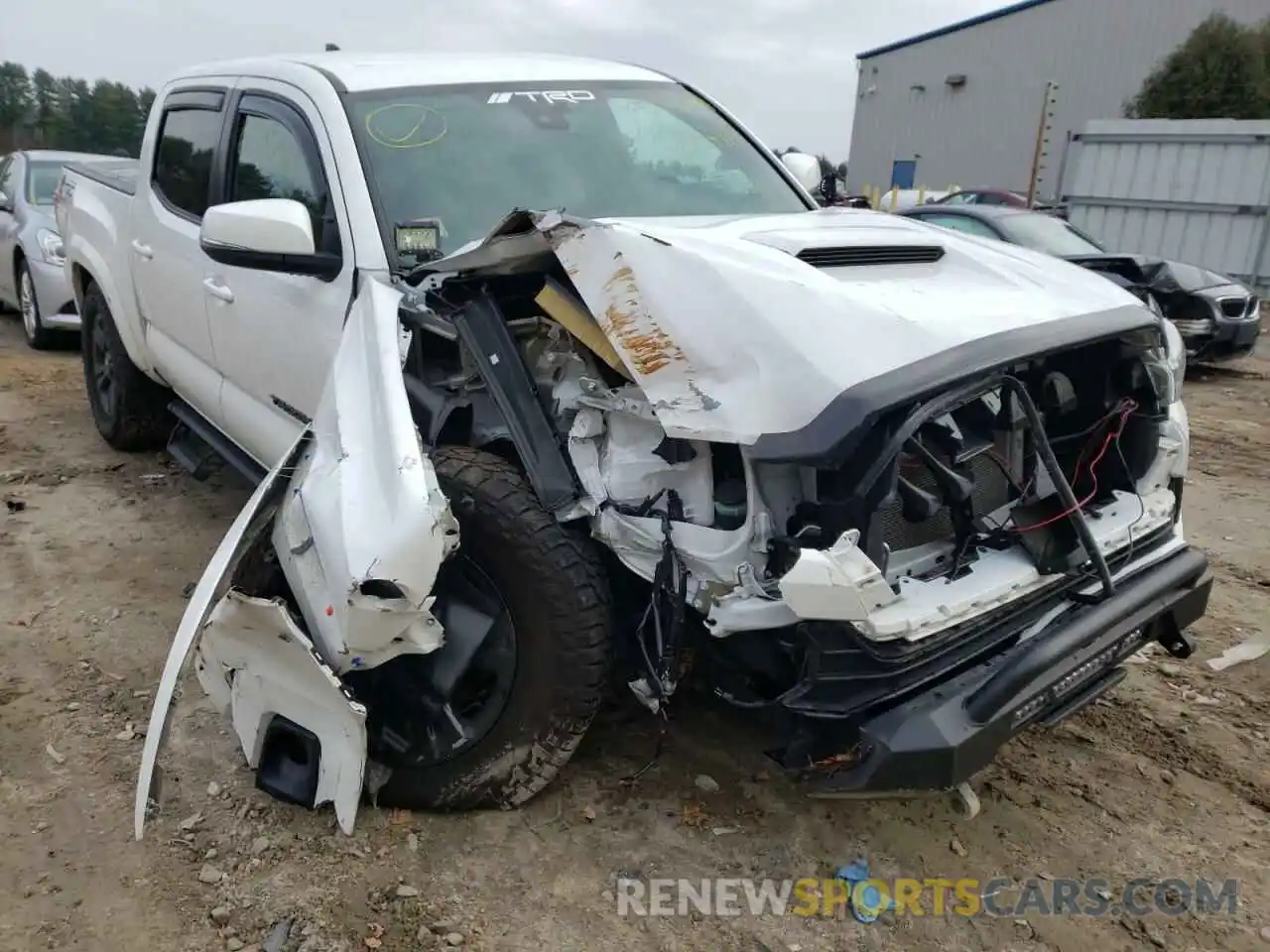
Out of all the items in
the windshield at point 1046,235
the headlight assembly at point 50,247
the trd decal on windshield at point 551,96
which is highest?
the trd decal on windshield at point 551,96

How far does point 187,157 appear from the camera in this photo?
4.16m

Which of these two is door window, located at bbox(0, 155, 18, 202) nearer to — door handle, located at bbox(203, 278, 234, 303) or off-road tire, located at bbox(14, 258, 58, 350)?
off-road tire, located at bbox(14, 258, 58, 350)

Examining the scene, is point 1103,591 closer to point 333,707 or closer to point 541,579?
point 541,579

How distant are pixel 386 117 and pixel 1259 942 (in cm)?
317

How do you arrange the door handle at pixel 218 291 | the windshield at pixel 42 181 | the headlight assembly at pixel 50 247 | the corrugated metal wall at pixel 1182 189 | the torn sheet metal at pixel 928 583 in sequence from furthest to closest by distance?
the corrugated metal wall at pixel 1182 189 → the windshield at pixel 42 181 → the headlight assembly at pixel 50 247 → the door handle at pixel 218 291 → the torn sheet metal at pixel 928 583

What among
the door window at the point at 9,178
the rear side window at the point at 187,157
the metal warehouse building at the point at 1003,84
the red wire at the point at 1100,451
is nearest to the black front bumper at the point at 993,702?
the red wire at the point at 1100,451

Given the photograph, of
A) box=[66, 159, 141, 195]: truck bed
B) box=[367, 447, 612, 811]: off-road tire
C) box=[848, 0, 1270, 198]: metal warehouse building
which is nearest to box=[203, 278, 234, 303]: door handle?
box=[66, 159, 141, 195]: truck bed

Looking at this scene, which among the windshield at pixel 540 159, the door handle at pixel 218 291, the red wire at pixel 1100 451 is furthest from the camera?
the door handle at pixel 218 291

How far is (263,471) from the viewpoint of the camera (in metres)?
3.70

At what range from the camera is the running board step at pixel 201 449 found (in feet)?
12.6

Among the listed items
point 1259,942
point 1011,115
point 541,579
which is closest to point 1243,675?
point 1259,942

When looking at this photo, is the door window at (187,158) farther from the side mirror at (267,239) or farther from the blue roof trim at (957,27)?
the blue roof trim at (957,27)

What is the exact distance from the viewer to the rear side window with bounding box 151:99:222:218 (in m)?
3.95

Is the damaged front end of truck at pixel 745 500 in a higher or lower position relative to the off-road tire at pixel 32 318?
higher
